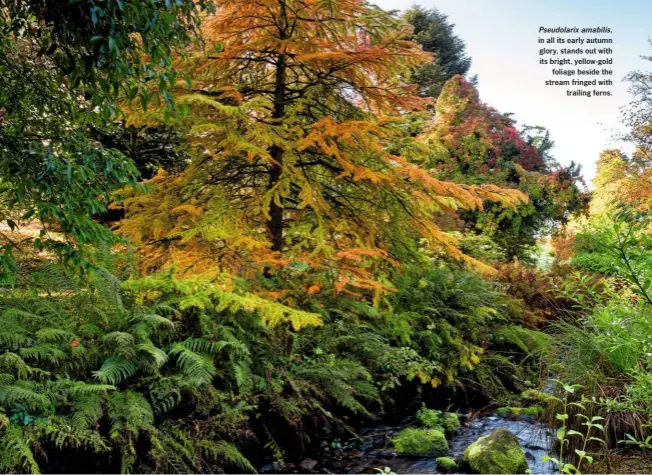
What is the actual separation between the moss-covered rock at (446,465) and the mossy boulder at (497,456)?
0.40 feet

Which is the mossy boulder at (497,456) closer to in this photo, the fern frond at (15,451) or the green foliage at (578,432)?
the green foliage at (578,432)

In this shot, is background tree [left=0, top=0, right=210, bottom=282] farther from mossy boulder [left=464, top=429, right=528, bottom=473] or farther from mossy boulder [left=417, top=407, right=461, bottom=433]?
mossy boulder [left=417, top=407, right=461, bottom=433]

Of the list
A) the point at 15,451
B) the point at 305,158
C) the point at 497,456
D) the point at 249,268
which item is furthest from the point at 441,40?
the point at 15,451

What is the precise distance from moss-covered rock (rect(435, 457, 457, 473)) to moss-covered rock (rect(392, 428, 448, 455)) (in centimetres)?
24

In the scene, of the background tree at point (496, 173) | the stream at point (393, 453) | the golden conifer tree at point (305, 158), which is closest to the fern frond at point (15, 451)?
the stream at point (393, 453)

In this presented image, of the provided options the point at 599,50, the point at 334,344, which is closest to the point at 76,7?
the point at 334,344

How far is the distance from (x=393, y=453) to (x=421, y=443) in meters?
0.30

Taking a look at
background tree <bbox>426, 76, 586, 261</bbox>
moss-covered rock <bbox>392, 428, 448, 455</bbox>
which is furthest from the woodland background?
background tree <bbox>426, 76, 586, 261</bbox>

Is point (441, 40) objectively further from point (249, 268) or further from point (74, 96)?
point (74, 96)

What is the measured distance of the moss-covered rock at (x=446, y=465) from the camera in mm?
4527

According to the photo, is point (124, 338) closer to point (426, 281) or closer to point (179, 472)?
point (179, 472)

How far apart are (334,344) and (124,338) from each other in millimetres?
2453

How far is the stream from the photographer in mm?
4500

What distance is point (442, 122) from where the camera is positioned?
12766 mm
